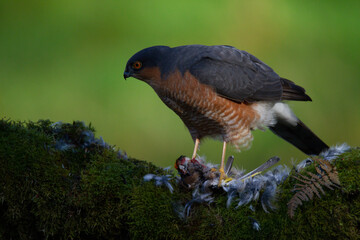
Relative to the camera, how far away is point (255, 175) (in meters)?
2.46

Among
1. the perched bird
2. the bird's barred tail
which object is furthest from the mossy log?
Answer: the bird's barred tail

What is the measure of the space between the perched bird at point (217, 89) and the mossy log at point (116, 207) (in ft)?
4.08

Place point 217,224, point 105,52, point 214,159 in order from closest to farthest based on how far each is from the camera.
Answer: point 217,224, point 214,159, point 105,52

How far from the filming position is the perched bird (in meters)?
3.47

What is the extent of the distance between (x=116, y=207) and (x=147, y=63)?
161cm

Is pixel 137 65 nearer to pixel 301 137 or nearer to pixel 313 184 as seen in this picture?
pixel 301 137

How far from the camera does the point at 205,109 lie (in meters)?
3.48

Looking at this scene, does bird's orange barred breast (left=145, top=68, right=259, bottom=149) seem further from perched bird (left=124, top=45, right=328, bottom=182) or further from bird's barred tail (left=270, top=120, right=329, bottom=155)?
bird's barred tail (left=270, top=120, right=329, bottom=155)

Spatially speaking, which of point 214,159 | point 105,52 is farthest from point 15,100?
point 214,159

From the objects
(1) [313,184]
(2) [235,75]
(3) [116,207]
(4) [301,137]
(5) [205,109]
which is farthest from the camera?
(4) [301,137]

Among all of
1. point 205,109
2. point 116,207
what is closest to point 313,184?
point 116,207

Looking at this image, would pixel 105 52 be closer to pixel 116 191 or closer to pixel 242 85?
pixel 242 85

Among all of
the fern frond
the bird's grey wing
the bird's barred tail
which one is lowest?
the fern frond

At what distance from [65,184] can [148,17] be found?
13.6ft
